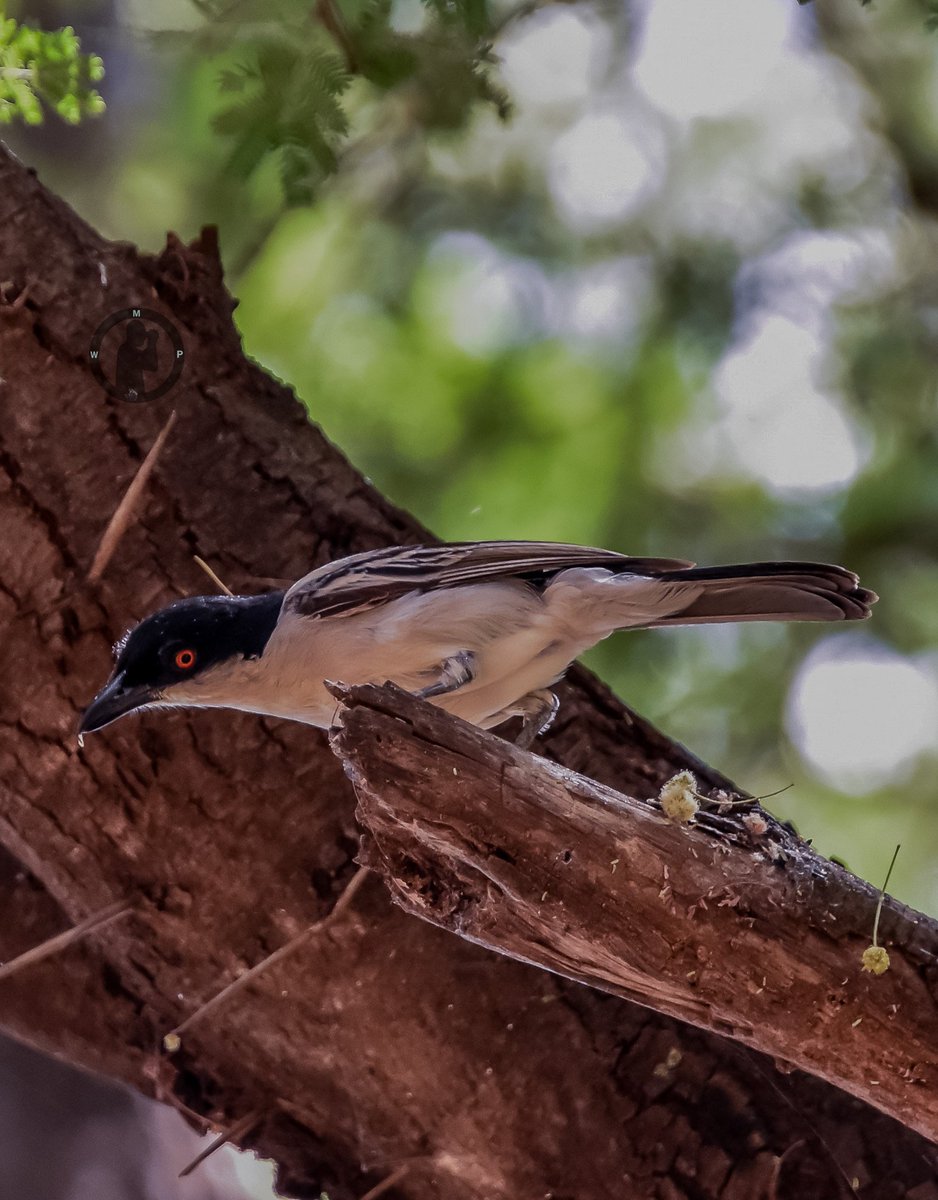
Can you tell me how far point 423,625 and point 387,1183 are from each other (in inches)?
63.5

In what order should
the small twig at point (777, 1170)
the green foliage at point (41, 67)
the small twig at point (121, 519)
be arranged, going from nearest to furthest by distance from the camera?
the green foliage at point (41, 67) → the small twig at point (777, 1170) → the small twig at point (121, 519)

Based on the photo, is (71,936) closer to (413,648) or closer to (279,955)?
(279,955)

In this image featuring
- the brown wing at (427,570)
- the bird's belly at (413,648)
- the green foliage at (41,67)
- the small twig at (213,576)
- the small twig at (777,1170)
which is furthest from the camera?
the small twig at (213,576)

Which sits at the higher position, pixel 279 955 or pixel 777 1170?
pixel 777 1170

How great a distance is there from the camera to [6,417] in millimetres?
3666

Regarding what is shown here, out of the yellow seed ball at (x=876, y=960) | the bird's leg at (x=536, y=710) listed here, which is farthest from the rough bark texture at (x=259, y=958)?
the yellow seed ball at (x=876, y=960)

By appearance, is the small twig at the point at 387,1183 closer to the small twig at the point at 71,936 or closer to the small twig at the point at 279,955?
the small twig at the point at 279,955

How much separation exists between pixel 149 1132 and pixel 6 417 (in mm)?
2990

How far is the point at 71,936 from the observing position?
3307 millimetres

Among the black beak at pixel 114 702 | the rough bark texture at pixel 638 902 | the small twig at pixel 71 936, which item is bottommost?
the small twig at pixel 71 936

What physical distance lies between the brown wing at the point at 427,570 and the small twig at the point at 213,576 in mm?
319

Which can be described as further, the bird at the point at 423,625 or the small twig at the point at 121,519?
the small twig at the point at 121,519

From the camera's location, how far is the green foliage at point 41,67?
10.2ft

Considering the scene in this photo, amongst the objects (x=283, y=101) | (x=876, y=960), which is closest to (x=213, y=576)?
(x=283, y=101)
